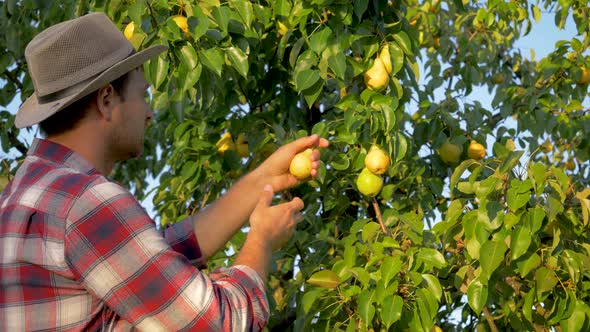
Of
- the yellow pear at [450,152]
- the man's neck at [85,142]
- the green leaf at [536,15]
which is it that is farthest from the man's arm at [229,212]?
the green leaf at [536,15]

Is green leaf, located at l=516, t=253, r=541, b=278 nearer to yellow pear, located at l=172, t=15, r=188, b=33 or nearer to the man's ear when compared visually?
yellow pear, located at l=172, t=15, r=188, b=33

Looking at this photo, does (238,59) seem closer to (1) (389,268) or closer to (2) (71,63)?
(1) (389,268)

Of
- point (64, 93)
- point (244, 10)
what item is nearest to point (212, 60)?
point (244, 10)

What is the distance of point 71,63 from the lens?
5.46 ft

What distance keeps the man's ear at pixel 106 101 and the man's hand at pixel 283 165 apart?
22.0 inches

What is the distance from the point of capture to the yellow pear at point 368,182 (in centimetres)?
283

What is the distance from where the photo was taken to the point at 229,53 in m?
2.68

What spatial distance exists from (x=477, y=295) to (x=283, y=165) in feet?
2.55

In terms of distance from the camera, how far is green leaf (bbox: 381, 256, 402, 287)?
2.45 m

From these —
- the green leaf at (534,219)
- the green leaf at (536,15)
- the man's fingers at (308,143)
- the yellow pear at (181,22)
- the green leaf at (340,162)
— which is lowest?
the green leaf at (536,15)

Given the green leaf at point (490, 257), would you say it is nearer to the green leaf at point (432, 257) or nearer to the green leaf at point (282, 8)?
the green leaf at point (432, 257)

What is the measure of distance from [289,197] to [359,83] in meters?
0.55

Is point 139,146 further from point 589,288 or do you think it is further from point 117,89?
point 589,288

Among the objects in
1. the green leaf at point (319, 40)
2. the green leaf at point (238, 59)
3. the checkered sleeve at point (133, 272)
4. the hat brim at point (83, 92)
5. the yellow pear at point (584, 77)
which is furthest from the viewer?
the yellow pear at point (584, 77)
